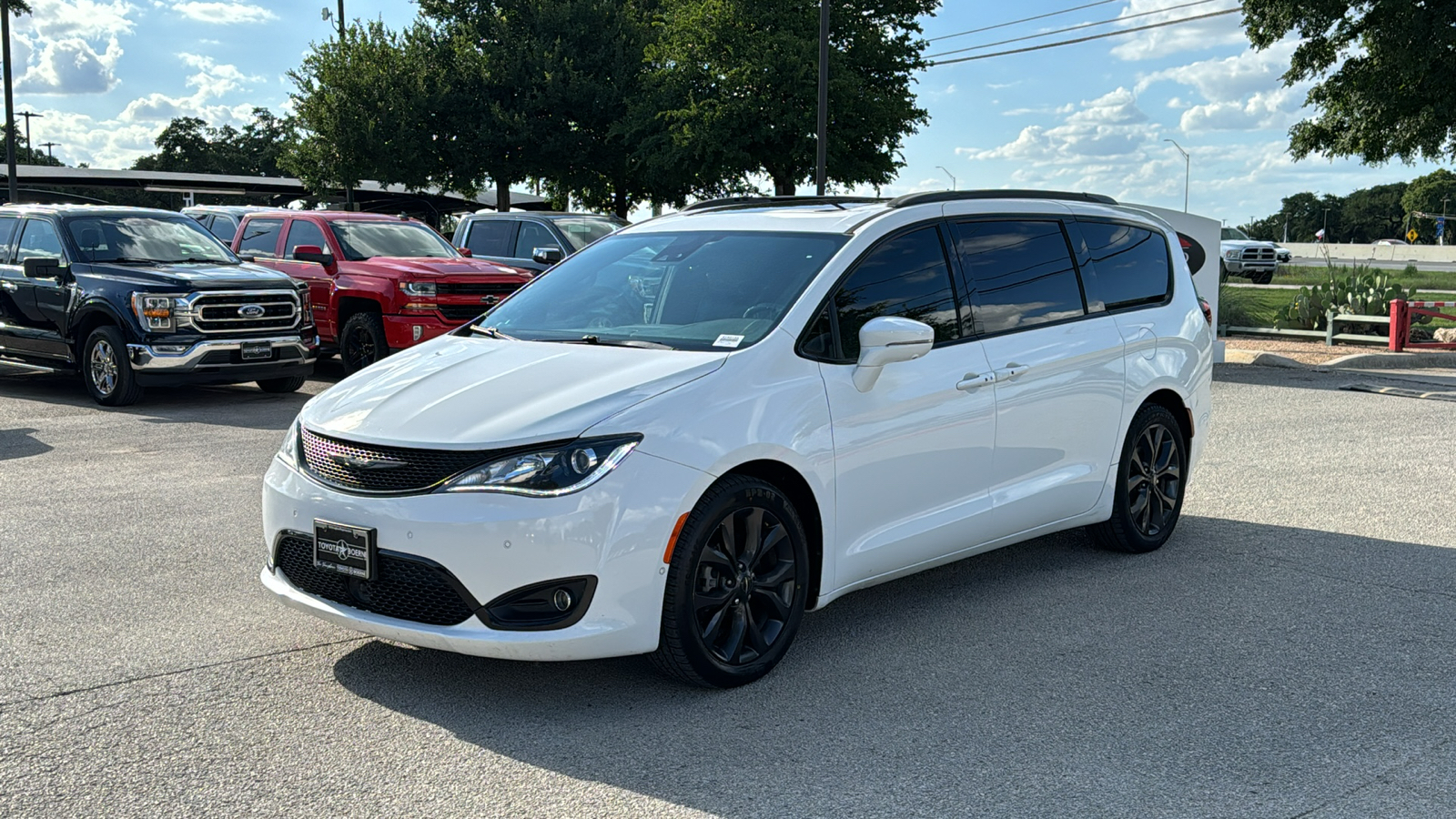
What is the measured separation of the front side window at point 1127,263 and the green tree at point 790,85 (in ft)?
76.8

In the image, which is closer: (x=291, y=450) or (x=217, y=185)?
(x=291, y=450)

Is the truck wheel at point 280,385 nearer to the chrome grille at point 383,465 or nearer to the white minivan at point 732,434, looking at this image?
the white minivan at point 732,434

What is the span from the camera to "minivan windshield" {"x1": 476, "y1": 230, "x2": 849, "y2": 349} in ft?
17.3

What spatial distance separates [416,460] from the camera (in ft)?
14.7

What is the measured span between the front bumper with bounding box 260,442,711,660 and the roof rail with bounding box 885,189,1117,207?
2011 mm

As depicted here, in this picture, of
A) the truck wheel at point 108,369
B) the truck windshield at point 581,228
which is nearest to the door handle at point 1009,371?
the truck wheel at point 108,369

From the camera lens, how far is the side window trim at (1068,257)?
232 inches

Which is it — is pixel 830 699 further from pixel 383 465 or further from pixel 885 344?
pixel 383 465

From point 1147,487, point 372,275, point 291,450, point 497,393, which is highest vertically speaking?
point 372,275

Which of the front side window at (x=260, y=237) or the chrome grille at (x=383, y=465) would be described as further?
the front side window at (x=260, y=237)

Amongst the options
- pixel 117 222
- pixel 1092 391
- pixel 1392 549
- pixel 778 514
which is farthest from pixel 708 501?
pixel 117 222

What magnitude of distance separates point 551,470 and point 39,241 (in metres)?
11.6

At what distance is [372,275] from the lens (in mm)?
14586

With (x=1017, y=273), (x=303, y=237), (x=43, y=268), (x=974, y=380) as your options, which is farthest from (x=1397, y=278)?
(x=974, y=380)
